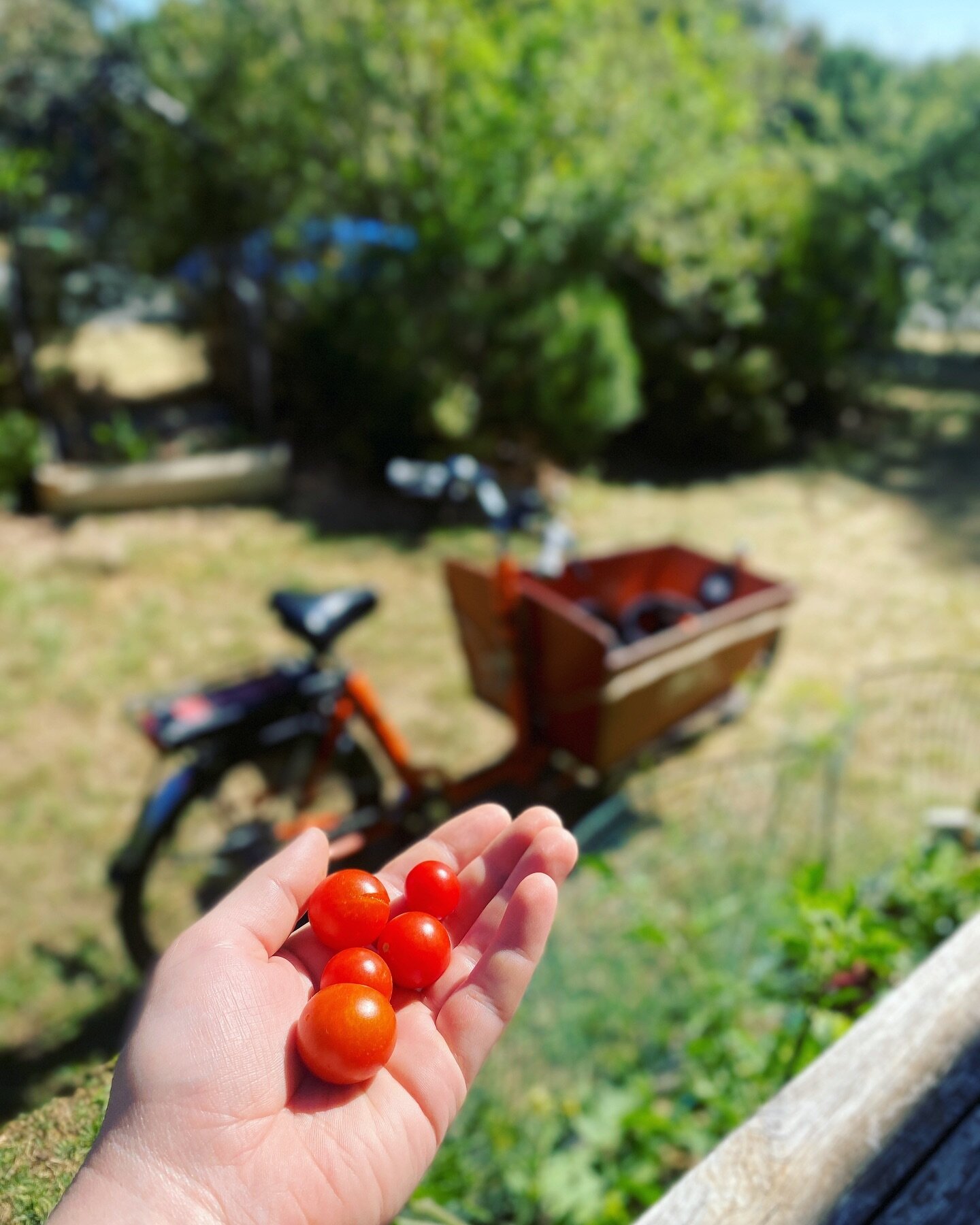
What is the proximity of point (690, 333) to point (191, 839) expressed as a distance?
8115 millimetres

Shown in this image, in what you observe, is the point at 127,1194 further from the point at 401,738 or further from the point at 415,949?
the point at 401,738

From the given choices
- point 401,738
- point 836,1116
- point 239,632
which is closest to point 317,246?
point 239,632

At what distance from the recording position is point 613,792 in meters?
4.18

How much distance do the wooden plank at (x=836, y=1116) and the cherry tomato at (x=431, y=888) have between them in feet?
1.64

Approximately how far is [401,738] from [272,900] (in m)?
2.46

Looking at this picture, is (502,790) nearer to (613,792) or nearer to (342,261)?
(613,792)

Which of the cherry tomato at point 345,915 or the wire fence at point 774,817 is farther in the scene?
the wire fence at point 774,817

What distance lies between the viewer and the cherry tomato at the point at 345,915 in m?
1.32

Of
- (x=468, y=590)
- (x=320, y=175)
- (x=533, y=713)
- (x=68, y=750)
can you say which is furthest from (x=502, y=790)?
(x=320, y=175)

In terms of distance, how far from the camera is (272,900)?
4.30 ft

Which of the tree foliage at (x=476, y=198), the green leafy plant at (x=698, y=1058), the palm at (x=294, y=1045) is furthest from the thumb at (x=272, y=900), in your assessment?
the tree foliage at (x=476, y=198)

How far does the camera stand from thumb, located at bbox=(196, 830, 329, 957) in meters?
1.23

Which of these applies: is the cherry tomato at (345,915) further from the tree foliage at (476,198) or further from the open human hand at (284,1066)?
the tree foliage at (476,198)

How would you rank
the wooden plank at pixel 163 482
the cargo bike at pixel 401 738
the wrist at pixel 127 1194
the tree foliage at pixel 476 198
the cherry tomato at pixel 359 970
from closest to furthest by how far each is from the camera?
the wrist at pixel 127 1194 → the cherry tomato at pixel 359 970 → the cargo bike at pixel 401 738 → the tree foliage at pixel 476 198 → the wooden plank at pixel 163 482
